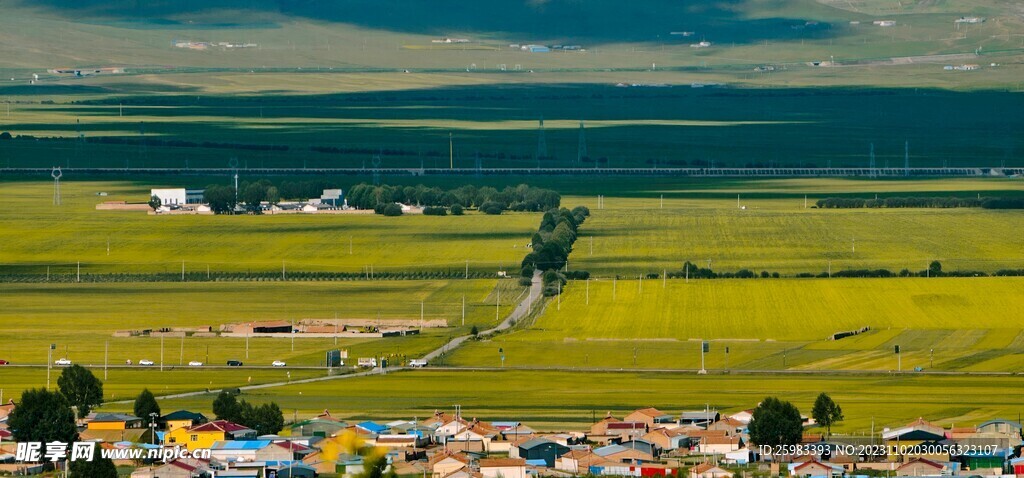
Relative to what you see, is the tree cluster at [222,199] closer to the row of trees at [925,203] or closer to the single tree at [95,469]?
the row of trees at [925,203]

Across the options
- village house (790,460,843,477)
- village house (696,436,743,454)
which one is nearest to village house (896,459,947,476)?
village house (790,460,843,477)

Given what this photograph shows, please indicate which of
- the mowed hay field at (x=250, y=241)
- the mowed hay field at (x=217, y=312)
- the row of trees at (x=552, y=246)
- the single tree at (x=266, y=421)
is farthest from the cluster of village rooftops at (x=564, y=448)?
the mowed hay field at (x=250, y=241)

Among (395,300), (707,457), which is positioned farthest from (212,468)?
(395,300)

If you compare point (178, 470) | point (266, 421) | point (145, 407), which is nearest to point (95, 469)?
point (178, 470)

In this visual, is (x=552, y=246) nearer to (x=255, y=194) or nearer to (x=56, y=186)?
(x=255, y=194)

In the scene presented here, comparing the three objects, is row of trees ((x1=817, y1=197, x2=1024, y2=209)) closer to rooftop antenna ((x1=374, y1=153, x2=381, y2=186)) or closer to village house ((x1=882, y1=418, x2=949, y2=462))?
rooftop antenna ((x1=374, y1=153, x2=381, y2=186))

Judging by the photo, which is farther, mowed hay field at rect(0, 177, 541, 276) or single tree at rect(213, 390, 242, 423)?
mowed hay field at rect(0, 177, 541, 276)
